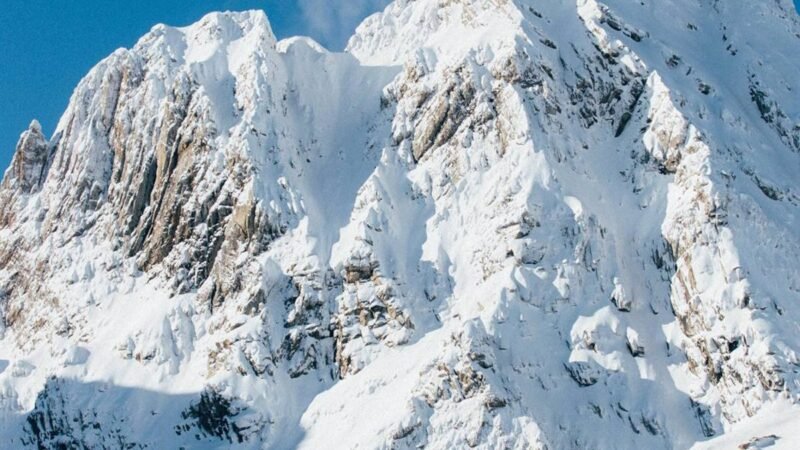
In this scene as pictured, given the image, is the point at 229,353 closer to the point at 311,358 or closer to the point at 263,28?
the point at 311,358

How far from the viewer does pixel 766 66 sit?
16125cm

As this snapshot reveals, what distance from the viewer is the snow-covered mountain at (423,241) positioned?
11594cm

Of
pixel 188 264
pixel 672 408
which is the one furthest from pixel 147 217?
pixel 672 408

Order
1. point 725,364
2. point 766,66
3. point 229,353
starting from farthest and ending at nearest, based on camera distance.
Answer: point 766,66 → point 229,353 → point 725,364

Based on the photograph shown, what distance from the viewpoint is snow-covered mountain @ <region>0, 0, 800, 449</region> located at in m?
116

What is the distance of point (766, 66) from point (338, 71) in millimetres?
57265

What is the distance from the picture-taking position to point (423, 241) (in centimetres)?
13475

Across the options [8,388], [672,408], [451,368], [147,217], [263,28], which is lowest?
[672,408]

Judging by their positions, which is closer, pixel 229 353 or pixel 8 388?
pixel 229 353

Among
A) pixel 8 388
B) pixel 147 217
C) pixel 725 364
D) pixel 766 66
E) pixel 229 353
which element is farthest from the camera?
pixel 766 66

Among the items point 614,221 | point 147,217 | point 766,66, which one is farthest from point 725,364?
point 147,217

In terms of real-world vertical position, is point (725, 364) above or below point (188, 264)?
below

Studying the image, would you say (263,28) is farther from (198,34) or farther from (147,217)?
(147,217)

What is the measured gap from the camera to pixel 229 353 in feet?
422
